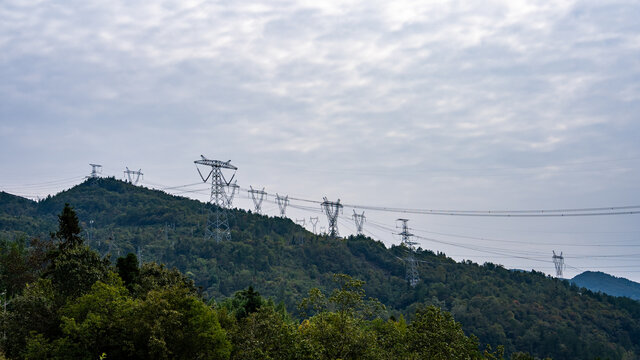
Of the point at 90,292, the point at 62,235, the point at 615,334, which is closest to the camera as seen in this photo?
the point at 90,292

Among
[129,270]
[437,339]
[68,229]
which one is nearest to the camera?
[437,339]

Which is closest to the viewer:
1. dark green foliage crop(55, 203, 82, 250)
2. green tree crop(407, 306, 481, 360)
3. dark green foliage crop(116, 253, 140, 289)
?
green tree crop(407, 306, 481, 360)

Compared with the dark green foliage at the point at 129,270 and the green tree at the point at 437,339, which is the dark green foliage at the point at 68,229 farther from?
the green tree at the point at 437,339

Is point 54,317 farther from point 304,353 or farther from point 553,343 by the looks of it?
point 553,343

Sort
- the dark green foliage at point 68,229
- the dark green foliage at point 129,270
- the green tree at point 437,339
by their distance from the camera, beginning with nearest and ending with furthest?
1. the green tree at point 437,339
2. the dark green foliage at point 68,229
3. the dark green foliage at point 129,270

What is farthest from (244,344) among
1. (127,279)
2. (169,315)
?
(127,279)

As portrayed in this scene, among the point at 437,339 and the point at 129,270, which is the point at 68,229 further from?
the point at 437,339

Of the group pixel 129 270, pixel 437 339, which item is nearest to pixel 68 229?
pixel 129 270

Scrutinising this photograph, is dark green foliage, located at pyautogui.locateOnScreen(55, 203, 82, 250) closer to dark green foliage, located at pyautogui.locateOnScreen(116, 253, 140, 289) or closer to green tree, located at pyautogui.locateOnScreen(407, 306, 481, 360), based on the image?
dark green foliage, located at pyautogui.locateOnScreen(116, 253, 140, 289)

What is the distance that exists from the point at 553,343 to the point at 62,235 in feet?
453

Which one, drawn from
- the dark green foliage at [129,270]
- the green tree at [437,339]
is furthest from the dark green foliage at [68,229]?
the green tree at [437,339]

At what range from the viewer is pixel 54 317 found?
176 ft

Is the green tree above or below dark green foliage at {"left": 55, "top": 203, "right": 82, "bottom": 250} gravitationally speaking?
below


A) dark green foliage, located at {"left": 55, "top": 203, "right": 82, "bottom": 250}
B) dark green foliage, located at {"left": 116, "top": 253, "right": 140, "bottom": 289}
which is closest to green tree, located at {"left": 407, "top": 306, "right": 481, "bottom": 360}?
dark green foliage, located at {"left": 116, "top": 253, "right": 140, "bottom": 289}
